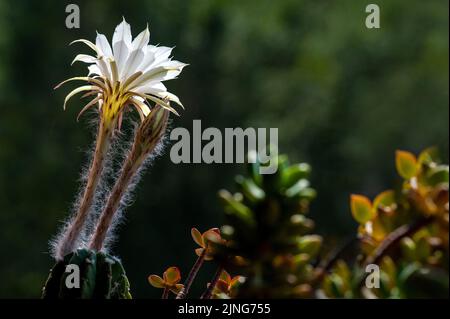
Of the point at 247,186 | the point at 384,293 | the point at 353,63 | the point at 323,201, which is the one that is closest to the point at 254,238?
the point at 247,186

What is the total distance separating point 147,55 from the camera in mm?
570

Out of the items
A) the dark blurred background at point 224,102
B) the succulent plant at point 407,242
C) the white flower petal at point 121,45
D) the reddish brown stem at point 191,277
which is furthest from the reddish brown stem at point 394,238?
the dark blurred background at point 224,102

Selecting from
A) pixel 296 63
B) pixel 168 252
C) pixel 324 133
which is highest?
pixel 296 63

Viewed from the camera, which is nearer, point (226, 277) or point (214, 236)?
point (214, 236)

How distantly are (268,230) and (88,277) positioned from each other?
113 millimetres

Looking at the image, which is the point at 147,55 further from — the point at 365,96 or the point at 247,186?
the point at 365,96

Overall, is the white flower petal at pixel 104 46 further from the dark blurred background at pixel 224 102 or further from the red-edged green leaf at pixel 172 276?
the dark blurred background at pixel 224 102

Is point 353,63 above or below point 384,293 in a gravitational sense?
above

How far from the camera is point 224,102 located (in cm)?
645

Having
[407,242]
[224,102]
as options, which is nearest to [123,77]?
[407,242]

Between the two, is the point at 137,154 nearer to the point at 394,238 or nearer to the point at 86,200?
the point at 86,200

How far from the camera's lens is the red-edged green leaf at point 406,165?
0.64 metres

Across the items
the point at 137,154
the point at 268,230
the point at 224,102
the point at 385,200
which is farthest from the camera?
the point at 224,102

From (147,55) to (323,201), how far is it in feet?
A: 19.2
